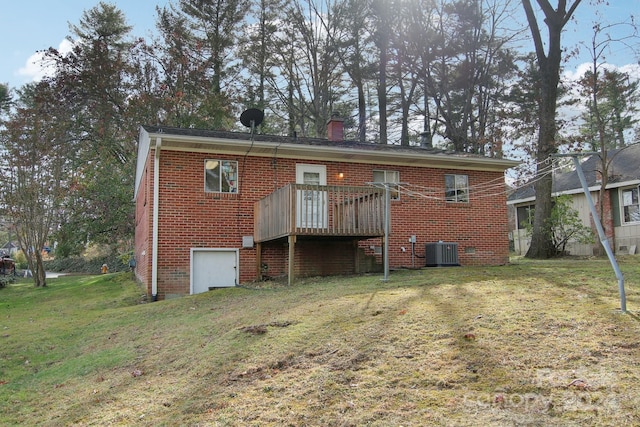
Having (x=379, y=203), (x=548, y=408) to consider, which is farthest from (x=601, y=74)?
(x=548, y=408)

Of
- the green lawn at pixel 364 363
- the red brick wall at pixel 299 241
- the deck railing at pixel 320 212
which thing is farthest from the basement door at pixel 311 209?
the green lawn at pixel 364 363

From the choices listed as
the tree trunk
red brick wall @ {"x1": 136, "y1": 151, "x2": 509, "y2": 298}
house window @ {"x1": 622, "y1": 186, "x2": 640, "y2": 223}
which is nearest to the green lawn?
red brick wall @ {"x1": 136, "y1": 151, "x2": 509, "y2": 298}

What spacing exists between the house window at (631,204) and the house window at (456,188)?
9326 mm

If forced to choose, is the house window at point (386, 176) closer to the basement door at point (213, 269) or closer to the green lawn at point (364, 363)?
the basement door at point (213, 269)

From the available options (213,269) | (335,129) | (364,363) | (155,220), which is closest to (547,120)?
(335,129)

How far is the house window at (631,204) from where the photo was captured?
20.1m

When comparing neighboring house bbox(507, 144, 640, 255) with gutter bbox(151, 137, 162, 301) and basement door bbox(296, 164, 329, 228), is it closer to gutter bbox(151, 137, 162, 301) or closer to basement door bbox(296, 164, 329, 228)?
basement door bbox(296, 164, 329, 228)

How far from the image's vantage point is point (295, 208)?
35.8 ft

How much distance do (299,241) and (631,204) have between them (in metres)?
15.0

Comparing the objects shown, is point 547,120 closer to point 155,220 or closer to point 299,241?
point 299,241

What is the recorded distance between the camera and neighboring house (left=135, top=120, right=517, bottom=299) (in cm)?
1194

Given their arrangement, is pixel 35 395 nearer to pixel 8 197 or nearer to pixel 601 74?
pixel 8 197

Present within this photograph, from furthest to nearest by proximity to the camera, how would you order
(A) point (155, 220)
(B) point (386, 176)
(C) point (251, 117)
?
1. (B) point (386, 176)
2. (C) point (251, 117)
3. (A) point (155, 220)

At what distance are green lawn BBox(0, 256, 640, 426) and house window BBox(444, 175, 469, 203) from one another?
23.2 feet
